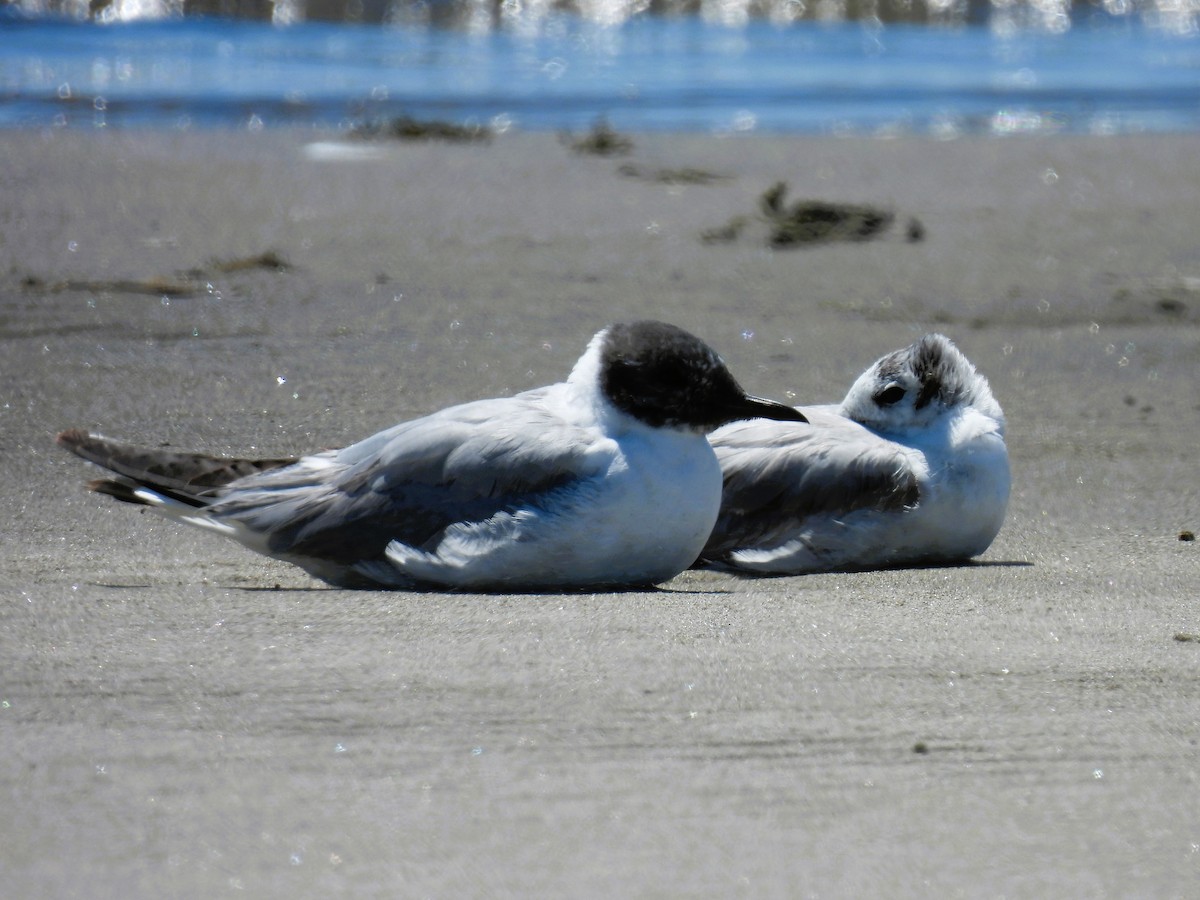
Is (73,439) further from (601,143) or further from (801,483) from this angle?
(601,143)

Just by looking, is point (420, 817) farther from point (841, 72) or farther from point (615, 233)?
point (841, 72)

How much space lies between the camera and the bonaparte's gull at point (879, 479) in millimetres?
4359

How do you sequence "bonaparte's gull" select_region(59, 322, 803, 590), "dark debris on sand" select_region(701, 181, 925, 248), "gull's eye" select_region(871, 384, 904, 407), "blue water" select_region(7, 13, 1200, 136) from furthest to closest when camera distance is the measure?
"blue water" select_region(7, 13, 1200, 136)
"dark debris on sand" select_region(701, 181, 925, 248)
"gull's eye" select_region(871, 384, 904, 407)
"bonaparte's gull" select_region(59, 322, 803, 590)

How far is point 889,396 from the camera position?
4590 mm

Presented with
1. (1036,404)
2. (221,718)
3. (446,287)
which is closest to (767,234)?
(446,287)

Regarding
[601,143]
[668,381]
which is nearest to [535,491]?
[668,381]

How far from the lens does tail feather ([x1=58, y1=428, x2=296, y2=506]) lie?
416cm

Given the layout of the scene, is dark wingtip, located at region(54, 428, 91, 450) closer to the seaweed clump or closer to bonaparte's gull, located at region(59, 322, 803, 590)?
bonaparte's gull, located at region(59, 322, 803, 590)

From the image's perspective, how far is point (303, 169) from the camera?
9.42 m

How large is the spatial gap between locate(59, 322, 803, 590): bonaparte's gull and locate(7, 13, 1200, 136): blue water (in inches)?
289

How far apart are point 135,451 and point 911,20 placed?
51.3 ft

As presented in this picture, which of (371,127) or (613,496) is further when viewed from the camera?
(371,127)

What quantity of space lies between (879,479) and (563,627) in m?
1.31

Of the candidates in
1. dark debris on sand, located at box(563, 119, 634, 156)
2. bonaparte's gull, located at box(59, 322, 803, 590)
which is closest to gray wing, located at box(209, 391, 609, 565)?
bonaparte's gull, located at box(59, 322, 803, 590)
